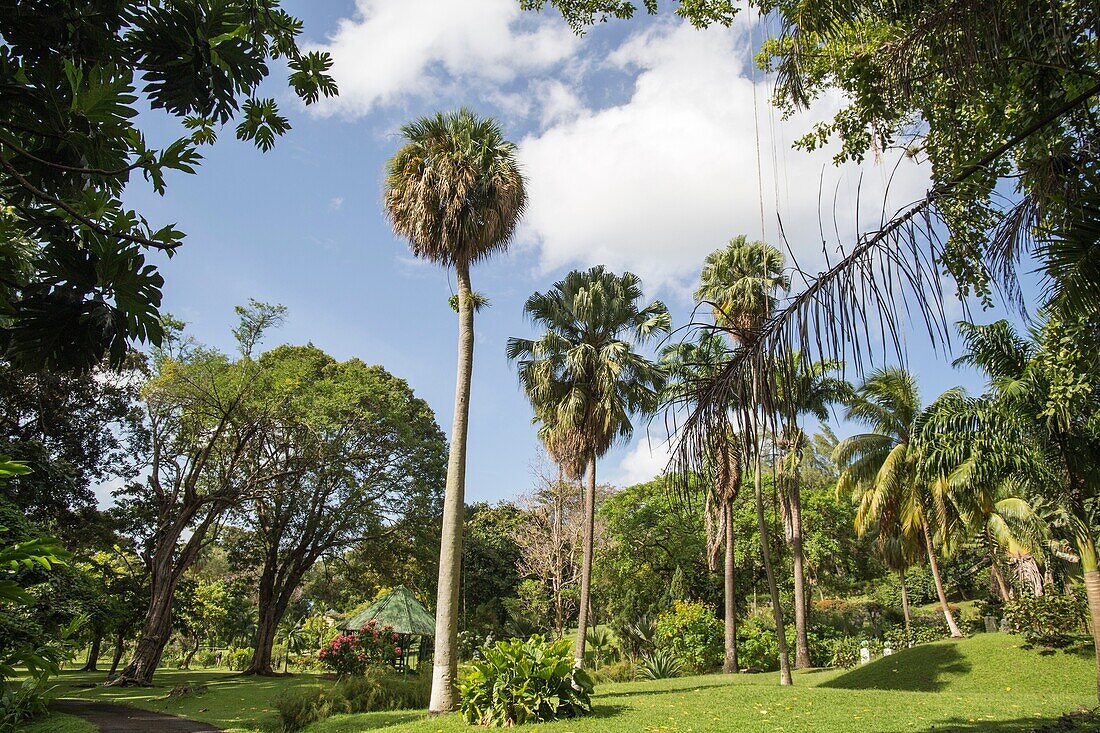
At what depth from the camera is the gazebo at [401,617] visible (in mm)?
19719

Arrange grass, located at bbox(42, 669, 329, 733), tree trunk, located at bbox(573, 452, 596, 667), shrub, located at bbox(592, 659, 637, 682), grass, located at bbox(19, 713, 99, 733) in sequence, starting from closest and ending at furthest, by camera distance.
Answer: grass, located at bbox(19, 713, 99, 733) → grass, located at bbox(42, 669, 329, 733) → tree trunk, located at bbox(573, 452, 596, 667) → shrub, located at bbox(592, 659, 637, 682)

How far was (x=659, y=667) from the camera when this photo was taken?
18.2 metres

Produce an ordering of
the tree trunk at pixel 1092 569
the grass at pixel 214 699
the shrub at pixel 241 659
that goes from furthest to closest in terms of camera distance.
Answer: the shrub at pixel 241 659
the grass at pixel 214 699
the tree trunk at pixel 1092 569

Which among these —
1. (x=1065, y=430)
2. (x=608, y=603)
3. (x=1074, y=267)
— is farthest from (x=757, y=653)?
(x=1074, y=267)

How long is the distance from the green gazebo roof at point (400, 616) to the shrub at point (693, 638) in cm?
765

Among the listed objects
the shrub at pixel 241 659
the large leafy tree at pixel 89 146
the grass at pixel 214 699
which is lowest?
the shrub at pixel 241 659

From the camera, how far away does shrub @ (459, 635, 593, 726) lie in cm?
962

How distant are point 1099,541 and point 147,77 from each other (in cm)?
1796

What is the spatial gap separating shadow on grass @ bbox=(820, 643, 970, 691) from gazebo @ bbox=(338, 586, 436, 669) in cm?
1182

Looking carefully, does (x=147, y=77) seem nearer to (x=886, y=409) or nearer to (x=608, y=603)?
(x=886, y=409)

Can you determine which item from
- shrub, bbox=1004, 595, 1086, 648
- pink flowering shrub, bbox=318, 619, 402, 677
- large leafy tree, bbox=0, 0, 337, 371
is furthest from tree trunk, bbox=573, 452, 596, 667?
large leafy tree, bbox=0, 0, 337, 371

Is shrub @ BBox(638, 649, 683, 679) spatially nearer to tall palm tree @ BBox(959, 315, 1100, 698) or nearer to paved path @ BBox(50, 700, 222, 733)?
tall palm tree @ BBox(959, 315, 1100, 698)

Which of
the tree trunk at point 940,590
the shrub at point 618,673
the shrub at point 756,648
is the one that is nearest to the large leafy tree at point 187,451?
the shrub at point 618,673

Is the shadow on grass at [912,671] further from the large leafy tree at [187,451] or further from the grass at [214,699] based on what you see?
the large leafy tree at [187,451]
